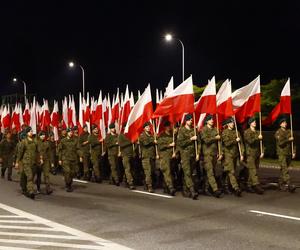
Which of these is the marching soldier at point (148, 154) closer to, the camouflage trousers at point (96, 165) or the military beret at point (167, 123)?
the military beret at point (167, 123)

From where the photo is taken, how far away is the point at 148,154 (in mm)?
13680

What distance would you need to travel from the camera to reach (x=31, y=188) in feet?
42.5

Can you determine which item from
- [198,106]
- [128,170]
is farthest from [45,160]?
[198,106]

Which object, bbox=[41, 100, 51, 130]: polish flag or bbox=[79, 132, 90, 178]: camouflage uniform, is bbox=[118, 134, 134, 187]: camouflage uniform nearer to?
bbox=[79, 132, 90, 178]: camouflage uniform

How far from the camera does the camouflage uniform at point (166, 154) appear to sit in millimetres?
12906

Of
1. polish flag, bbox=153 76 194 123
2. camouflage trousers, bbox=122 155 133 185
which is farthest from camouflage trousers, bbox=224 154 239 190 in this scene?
camouflage trousers, bbox=122 155 133 185

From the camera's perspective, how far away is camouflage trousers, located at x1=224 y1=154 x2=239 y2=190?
12289mm

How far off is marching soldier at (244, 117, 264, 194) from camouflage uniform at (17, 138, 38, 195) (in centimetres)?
511

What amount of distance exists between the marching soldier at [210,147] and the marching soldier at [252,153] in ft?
2.50

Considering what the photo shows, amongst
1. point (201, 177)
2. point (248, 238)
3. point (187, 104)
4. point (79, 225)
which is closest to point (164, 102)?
point (187, 104)

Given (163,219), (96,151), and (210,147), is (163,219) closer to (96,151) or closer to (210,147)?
(210,147)

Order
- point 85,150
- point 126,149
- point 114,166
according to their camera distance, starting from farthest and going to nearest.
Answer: point 85,150 < point 114,166 < point 126,149

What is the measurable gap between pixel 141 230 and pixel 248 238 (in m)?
1.75

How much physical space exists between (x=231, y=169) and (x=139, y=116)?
9.36 feet
